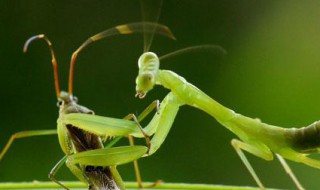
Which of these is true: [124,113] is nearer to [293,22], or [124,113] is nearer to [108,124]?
[293,22]

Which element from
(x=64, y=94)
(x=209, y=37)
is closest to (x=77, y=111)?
(x=64, y=94)

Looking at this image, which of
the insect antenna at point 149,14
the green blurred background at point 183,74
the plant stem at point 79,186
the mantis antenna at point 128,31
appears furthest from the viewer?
the green blurred background at point 183,74

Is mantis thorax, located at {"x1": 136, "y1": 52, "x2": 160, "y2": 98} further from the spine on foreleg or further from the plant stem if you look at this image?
the spine on foreleg

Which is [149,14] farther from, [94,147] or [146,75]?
[94,147]

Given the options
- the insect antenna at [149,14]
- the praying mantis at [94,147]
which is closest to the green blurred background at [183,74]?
the insect antenna at [149,14]

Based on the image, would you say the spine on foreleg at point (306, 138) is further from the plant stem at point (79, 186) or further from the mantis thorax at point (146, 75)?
the mantis thorax at point (146, 75)
